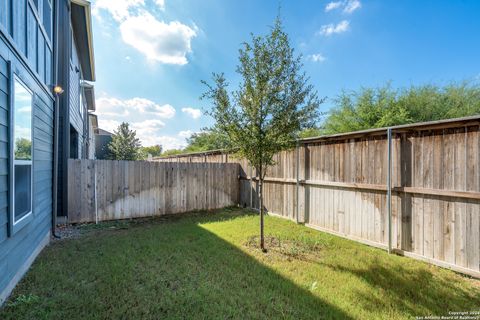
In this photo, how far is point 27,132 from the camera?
3.07 meters

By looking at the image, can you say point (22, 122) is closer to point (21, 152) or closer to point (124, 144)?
point (21, 152)

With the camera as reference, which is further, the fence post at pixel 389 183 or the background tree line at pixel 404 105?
the background tree line at pixel 404 105

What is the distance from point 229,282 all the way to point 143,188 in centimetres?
462

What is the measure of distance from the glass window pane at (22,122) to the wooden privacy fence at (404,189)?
5283mm

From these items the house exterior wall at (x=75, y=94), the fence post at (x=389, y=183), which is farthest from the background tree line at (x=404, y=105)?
the house exterior wall at (x=75, y=94)

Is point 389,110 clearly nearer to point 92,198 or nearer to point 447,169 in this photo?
point 447,169

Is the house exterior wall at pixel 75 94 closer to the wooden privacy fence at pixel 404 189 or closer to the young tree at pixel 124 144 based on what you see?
the wooden privacy fence at pixel 404 189

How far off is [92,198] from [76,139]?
12.8ft

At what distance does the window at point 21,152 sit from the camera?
2617mm

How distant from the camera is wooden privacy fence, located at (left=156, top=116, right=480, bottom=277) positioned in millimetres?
3188

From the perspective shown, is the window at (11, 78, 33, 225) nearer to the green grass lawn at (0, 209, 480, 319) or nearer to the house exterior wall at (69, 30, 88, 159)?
the green grass lawn at (0, 209, 480, 319)

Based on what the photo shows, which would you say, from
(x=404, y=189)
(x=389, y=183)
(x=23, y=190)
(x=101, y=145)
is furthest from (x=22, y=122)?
(x=101, y=145)

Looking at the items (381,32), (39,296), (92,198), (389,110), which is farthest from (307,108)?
(389,110)

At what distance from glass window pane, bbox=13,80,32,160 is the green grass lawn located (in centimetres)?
162
